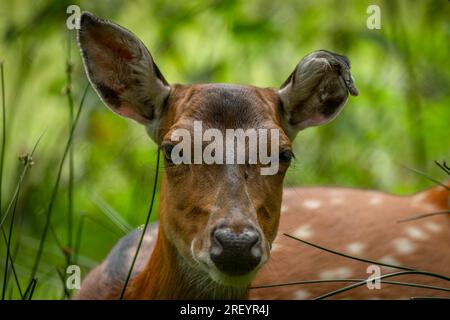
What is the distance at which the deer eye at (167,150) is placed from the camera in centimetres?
382

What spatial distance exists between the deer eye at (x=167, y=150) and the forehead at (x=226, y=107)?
0.09 meters

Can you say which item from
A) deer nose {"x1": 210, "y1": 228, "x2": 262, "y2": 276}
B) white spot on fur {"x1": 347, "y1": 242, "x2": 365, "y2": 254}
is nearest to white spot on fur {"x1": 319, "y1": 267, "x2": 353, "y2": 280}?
white spot on fur {"x1": 347, "y1": 242, "x2": 365, "y2": 254}

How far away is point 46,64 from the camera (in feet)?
23.7

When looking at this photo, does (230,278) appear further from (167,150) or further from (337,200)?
(337,200)

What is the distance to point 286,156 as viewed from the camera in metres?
3.85

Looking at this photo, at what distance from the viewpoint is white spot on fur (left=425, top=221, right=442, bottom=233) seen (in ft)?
17.1

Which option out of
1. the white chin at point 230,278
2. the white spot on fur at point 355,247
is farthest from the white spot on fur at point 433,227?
the white chin at point 230,278

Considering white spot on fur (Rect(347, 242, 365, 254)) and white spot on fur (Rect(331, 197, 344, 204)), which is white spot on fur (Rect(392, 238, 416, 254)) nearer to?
white spot on fur (Rect(347, 242, 365, 254))

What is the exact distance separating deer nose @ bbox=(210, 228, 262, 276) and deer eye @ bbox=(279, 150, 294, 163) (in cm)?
45

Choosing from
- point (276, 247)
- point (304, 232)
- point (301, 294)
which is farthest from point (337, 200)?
point (276, 247)

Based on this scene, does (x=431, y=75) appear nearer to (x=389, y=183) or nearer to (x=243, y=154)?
(x=389, y=183)

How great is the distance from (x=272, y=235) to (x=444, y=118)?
135 inches
